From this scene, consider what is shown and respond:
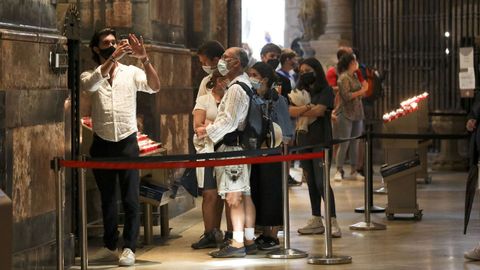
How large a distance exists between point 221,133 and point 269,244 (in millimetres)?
1291

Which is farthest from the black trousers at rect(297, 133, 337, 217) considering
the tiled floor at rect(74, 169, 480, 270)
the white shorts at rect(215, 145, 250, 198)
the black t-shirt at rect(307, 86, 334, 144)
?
the white shorts at rect(215, 145, 250, 198)

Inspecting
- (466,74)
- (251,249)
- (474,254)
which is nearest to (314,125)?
(251,249)

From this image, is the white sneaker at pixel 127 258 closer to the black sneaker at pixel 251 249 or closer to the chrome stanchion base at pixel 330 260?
the black sneaker at pixel 251 249

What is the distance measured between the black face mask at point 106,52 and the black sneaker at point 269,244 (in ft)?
7.47

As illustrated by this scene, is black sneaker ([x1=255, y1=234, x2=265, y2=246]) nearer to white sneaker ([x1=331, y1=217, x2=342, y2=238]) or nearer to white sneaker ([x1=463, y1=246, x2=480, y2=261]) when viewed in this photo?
white sneaker ([x1=331, y1=217, x2=342, y2=238])

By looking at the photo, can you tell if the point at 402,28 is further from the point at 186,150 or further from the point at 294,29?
the point at 186,150

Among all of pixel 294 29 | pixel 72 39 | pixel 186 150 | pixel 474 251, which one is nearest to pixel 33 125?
pixel 72 39

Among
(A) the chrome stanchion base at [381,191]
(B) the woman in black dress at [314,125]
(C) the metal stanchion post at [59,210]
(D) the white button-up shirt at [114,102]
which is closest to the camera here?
(C) the metal stanchion post at [59,210]

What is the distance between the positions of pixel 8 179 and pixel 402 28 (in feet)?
50.1

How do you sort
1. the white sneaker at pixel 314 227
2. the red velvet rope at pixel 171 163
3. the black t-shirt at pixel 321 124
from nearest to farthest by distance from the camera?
the red velvet rope at pixel 171 163 < the black t-shirt at pixel 321 124 < the white sneaker at pixel 314 227

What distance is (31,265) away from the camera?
9.80 m

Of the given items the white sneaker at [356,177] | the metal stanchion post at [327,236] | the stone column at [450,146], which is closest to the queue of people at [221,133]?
the metal stanchion post at [327,236]

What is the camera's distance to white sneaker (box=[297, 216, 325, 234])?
13.2 metres

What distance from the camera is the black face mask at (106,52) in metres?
11.1
